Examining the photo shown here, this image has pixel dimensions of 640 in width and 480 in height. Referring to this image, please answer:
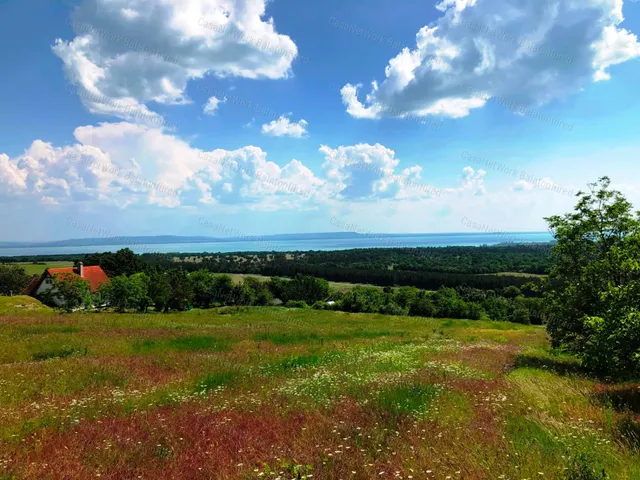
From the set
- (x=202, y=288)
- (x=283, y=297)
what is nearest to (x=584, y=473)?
(x=202, y=288)

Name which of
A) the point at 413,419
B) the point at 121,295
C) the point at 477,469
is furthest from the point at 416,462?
the point at 121,295

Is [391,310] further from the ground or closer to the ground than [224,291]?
closer to the ground

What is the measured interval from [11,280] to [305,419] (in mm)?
124376

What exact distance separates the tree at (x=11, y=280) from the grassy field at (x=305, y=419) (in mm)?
109436

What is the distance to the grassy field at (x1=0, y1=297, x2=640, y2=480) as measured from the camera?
247 inches

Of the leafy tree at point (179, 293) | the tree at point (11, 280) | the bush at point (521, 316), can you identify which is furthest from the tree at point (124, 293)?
the bush at point (521, 316)

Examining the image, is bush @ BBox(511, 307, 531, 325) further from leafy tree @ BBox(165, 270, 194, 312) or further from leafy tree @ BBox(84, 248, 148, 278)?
leafy tree @ BBox(84, 248, 148, 278)

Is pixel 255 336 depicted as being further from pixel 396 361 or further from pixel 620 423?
pixel 620 423

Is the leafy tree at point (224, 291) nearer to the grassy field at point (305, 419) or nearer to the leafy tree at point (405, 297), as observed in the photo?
the leafy tree at point (405, 297)

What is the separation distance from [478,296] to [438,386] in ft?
415

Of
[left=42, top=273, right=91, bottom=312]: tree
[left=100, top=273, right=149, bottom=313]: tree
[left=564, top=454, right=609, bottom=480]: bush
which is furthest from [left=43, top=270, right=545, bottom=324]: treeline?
[left=564, top=454, right=609, bottom=480]: bush

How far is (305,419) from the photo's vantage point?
8.50m

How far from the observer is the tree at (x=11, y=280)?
3907 inches

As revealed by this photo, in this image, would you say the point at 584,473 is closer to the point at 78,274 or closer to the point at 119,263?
the point at 78,274
